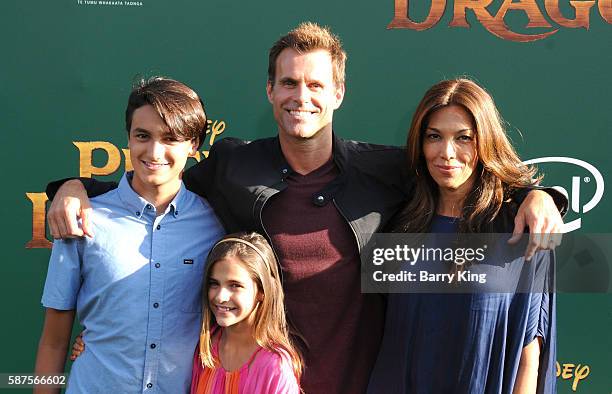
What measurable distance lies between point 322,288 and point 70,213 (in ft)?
2.36

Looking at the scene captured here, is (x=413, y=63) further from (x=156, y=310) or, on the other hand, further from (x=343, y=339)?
(x=156, y=310)

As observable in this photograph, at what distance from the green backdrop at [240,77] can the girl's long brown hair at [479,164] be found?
0.72m

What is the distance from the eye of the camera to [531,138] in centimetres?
269

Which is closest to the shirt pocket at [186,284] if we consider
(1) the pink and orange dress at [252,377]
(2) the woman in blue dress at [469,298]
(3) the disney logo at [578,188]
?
(1) the pink and orange dress at [252,377]

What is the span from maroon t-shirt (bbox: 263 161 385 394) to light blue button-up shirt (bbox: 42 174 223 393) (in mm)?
285

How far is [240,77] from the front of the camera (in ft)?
8.83

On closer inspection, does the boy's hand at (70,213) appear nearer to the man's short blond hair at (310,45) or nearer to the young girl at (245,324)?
the young girl at (245,324)

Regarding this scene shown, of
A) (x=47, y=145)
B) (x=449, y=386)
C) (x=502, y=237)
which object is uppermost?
(x=47, y=145)

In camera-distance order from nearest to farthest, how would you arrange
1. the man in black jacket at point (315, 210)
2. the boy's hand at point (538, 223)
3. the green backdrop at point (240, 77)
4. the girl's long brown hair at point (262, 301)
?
the boy's hand at point (538, 223) < the girl's long brown hair at point (262, 301) < the man in black jacket at point (315, 210) < the green backdrop at point (240, 77)

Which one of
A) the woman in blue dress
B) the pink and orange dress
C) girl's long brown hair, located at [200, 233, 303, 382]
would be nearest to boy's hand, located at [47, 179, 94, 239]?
girl's long brown hair, located at [200, 233, 303, 382]

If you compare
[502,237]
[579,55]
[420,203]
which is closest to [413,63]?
[579,55]

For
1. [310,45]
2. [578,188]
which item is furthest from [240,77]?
[578,188]

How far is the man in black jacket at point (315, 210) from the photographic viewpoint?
2.04 metres

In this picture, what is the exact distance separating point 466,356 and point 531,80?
4.18 feet
